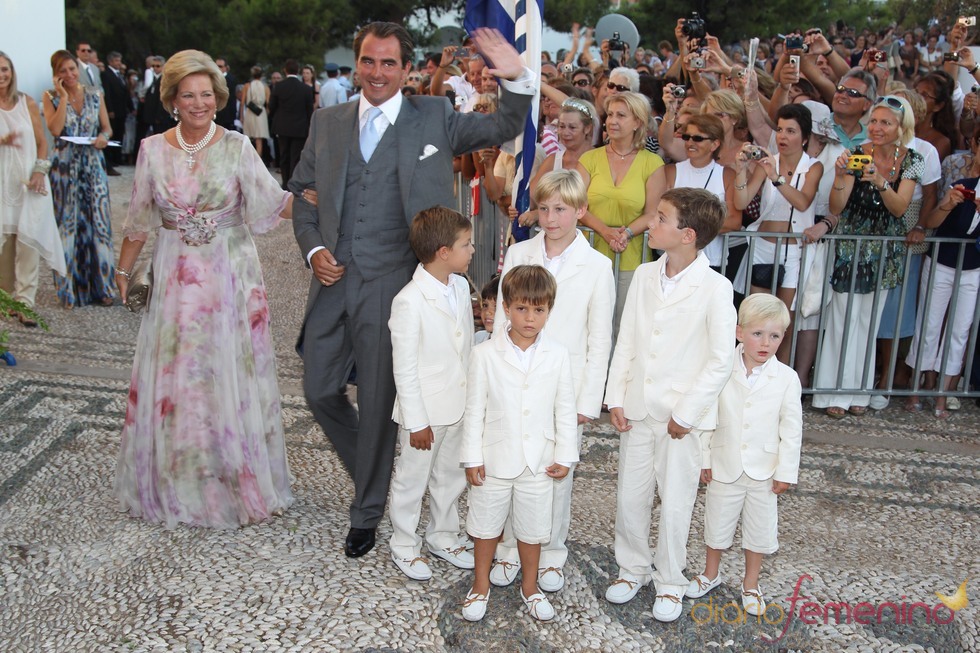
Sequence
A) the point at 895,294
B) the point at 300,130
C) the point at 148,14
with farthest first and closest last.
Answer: the point at 148,14, the point at 300,130, the point at 895,294

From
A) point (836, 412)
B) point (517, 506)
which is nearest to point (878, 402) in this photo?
point (836, 412)

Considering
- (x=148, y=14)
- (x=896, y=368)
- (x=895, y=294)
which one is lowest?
(x=896, y=368)

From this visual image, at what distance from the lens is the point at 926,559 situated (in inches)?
162

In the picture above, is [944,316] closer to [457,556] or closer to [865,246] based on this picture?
[865,246]

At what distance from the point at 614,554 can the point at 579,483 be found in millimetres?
760

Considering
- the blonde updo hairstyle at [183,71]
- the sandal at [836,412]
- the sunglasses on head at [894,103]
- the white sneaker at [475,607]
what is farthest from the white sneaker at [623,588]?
the sunglasses on head at [894,103]

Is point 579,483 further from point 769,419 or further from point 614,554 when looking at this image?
point 769,419

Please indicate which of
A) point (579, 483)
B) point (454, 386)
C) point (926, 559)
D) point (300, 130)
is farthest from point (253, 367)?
point (300, 130)

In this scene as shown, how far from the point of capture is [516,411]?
134 inches

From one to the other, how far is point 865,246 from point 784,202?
558mm

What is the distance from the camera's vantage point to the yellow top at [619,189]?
18.0 feet

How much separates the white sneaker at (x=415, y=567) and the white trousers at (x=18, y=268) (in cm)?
497

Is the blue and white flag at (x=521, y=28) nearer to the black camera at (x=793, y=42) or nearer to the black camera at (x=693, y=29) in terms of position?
the black camera at (x=793, y=42)

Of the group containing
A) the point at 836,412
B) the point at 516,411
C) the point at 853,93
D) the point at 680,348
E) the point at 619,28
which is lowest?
the point at 836,412
